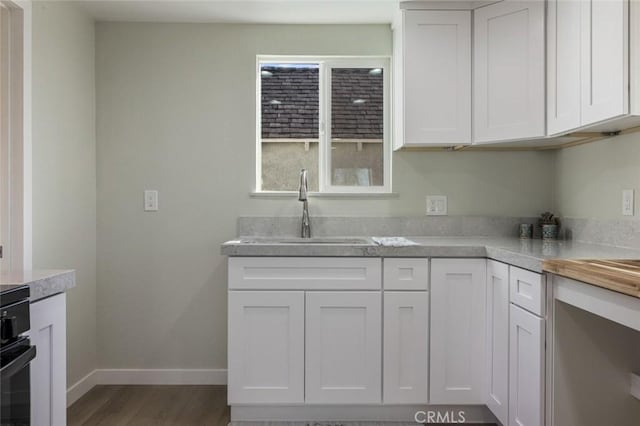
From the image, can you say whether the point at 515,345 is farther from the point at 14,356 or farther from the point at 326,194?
the point at 14,356

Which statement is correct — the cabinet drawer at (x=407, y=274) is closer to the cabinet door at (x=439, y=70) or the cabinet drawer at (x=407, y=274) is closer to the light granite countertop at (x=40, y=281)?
the cabinet door at (x=439, y=70)

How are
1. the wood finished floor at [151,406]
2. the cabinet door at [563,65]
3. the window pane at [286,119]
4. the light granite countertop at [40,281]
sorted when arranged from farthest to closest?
the window pane at [286,119], the wood finished floor at [151,406], the cabinet door at [563,65], the light granite countertop at [40,281]

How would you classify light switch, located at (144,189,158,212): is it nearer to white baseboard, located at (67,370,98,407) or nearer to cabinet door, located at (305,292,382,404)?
white baseboard, located at (67,370,98,407)

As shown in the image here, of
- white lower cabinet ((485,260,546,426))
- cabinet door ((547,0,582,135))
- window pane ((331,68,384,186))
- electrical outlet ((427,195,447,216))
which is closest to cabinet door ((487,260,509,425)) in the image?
white lower cabinet ((485,260,546,426))

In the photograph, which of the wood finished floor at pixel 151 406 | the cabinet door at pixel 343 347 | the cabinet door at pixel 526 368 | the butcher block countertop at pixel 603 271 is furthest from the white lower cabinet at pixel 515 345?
the wood finished floor at pixel 151 406

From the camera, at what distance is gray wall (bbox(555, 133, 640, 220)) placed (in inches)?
76.8

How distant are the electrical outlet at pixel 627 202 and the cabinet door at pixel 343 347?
120 centimetres

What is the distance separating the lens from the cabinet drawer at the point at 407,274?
2.09 meters

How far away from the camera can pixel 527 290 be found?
170cm

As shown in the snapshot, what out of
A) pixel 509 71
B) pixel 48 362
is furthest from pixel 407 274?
pixel 48 362

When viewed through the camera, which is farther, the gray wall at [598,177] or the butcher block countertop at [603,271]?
the gray wall at [598,177]

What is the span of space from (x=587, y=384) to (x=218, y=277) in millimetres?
1956

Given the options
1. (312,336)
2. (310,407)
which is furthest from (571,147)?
(310,407)

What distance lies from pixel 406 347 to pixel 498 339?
16.7 inches
